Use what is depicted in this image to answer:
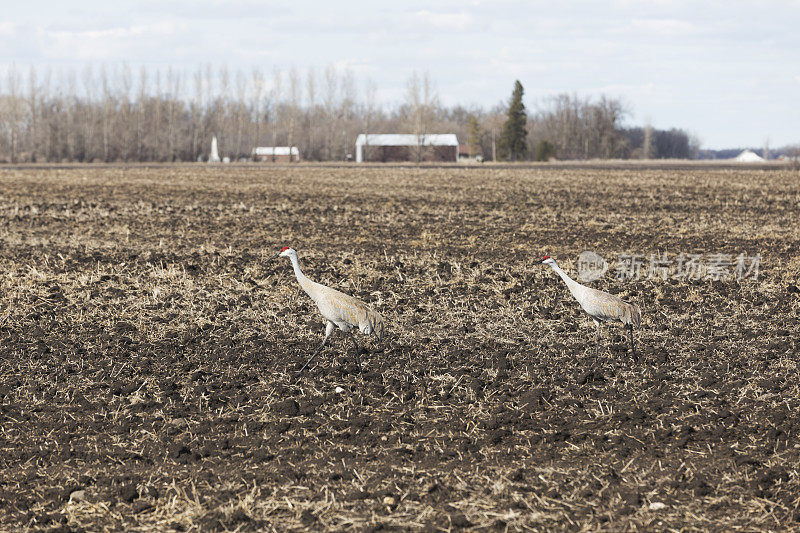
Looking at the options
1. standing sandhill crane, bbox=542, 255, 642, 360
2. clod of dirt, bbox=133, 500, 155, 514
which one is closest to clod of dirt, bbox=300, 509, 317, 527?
clod of dirt, bbox=133, 500, 155, 514

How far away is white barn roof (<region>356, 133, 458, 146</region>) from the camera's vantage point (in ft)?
334

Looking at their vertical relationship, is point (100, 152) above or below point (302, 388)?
above

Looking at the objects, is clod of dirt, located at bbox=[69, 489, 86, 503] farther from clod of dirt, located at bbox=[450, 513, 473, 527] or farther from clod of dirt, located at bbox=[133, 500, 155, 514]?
clod of dirt, located at bbox=[450, 513, 473, 527]

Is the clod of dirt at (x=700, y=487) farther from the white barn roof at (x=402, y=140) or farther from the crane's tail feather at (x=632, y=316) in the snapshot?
the white barn roof at (x=402, y=140)

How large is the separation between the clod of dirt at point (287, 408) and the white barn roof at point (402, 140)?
94021mm

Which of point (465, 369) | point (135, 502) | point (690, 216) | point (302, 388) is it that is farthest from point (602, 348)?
point (690, 216)

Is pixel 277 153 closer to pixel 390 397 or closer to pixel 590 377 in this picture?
pixel 590 377

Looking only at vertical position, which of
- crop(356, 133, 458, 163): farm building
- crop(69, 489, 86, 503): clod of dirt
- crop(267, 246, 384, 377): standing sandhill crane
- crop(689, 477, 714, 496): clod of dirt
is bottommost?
crop(69, 489, 86, 503): clod of dirt

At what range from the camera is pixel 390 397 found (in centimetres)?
689

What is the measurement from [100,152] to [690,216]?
92879 millimetres

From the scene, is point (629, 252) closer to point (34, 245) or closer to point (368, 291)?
point (368, 291)

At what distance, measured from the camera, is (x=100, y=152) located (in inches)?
3939

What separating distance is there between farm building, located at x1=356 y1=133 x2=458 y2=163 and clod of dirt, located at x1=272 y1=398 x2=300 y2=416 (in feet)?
310

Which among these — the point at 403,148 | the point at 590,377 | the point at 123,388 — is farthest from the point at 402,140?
the point at 123,388
